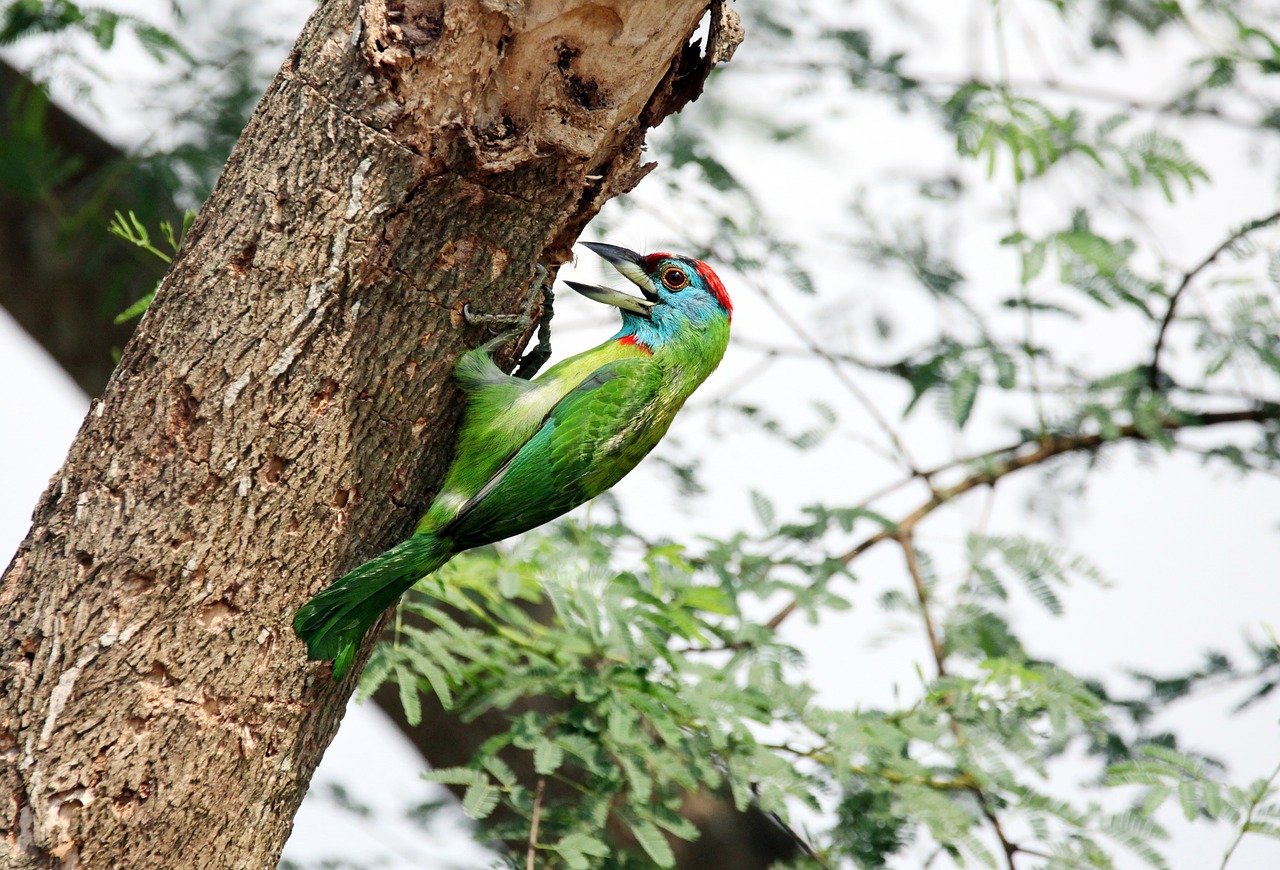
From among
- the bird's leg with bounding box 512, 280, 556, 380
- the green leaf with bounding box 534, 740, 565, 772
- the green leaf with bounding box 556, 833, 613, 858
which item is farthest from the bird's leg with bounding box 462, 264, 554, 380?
the green leaf with bounding box 556, 833, 613, 858

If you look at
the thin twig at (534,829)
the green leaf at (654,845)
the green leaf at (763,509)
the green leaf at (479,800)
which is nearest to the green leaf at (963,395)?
the green leaf at (763,509)

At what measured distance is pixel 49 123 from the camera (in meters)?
5.11

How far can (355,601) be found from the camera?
91.4 inches

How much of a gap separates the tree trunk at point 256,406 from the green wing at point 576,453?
0.47 m

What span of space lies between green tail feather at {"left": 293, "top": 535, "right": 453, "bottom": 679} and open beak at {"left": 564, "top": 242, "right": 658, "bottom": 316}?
1.04 m

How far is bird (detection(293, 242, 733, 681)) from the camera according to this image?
7.86 feet

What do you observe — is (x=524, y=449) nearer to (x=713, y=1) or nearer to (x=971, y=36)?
(x=713, y=1)

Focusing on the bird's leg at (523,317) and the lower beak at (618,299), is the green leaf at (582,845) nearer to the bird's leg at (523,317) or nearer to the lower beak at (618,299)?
the bird's leg at (523,317)

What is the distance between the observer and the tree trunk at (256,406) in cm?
218

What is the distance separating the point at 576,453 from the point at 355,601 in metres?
0.75

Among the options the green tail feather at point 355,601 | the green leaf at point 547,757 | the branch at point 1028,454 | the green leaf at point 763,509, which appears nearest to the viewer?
the green tail feather at point 355,601

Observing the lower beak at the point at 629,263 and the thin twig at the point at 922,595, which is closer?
the lower beak at the point at 629,263

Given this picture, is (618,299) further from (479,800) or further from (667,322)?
(479,800)

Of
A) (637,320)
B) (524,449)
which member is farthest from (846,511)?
(524,449)
